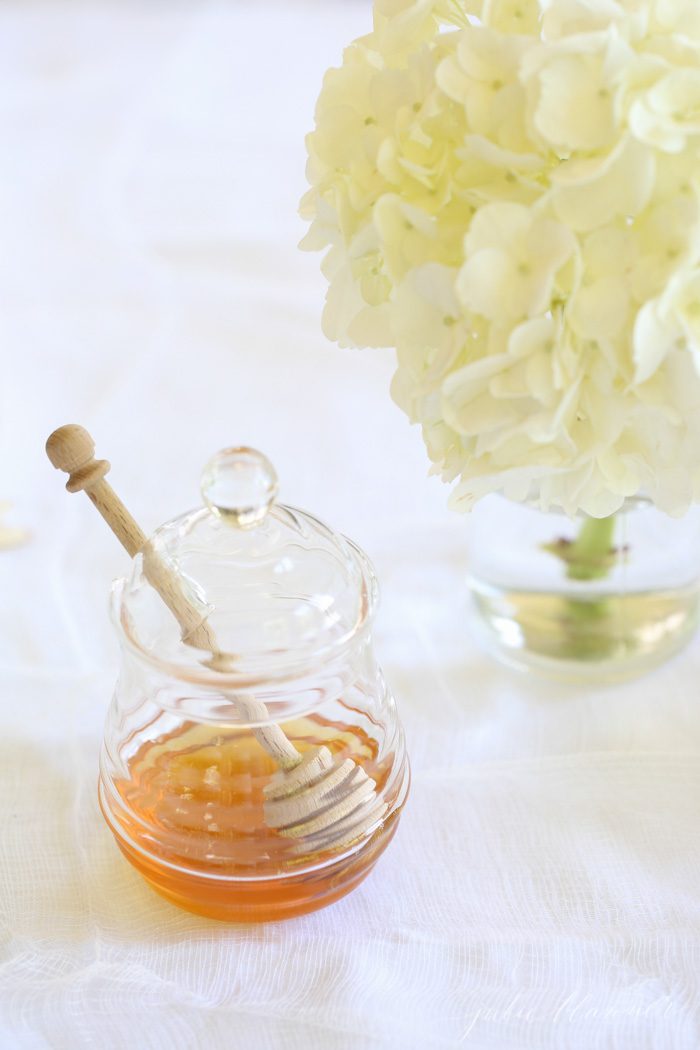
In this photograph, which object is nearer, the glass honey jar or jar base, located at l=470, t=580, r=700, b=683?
the glass honey jar

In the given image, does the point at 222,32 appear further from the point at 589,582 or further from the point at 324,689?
the point at 324,689

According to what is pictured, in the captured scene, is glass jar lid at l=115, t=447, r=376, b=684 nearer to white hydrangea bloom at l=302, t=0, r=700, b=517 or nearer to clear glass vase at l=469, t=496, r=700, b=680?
white hydrangea bloom at l=302, t=0, r=700, b=517

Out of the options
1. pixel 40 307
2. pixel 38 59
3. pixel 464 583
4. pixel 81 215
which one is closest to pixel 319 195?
pixel 464 583

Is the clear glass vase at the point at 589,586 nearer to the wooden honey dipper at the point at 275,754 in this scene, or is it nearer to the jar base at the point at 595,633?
the jar base at the point at 595,633

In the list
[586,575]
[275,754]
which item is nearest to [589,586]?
[586,575]

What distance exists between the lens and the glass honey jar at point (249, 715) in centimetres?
51

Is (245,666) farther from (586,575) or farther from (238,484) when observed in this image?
(586,575)

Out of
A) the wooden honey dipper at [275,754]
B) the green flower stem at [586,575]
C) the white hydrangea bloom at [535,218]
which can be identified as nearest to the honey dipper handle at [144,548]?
the wooden honey dipper at [275,754]

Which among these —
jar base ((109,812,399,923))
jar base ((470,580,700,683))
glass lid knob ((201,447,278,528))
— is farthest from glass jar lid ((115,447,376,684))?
jar base ((470,580,700,683))

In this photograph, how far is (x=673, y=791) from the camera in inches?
25.2

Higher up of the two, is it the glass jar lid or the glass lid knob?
the glass lid knob

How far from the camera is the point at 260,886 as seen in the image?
1.72 feet

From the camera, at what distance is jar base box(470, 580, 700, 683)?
0.71 meters

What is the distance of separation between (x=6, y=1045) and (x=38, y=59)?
4.39ft
